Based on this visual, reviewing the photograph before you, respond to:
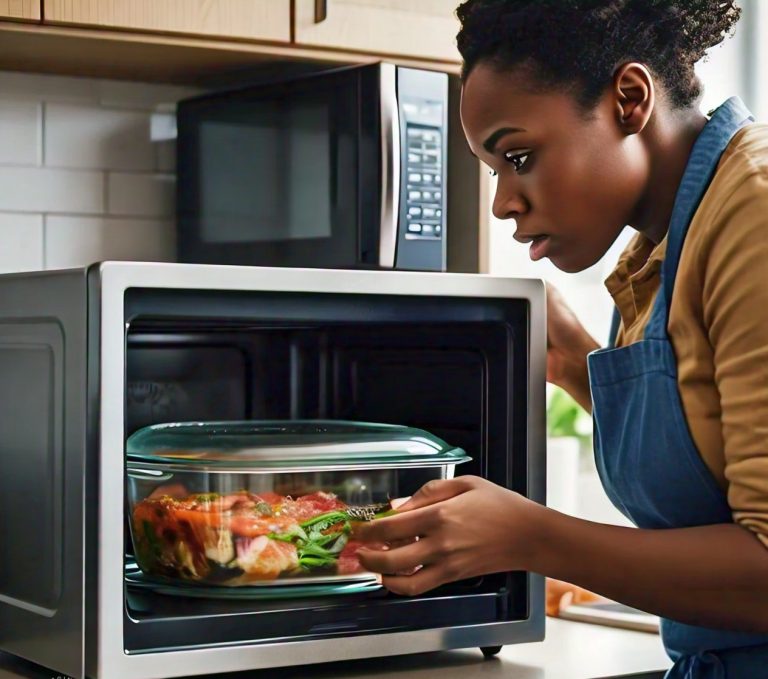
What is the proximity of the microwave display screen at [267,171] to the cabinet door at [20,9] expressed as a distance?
0.27 m

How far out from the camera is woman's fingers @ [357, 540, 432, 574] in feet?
3.08

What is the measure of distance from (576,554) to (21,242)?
84 cm

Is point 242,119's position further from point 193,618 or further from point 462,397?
point 193,618

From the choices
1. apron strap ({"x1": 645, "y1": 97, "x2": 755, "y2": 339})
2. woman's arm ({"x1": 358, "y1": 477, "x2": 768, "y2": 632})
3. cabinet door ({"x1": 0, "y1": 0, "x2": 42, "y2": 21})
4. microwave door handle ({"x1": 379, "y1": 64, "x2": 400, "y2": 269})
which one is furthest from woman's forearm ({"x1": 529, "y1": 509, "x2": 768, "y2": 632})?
cabinet door ({"x1": 0, "y1": 0, "x2": 42, "y2": 21})

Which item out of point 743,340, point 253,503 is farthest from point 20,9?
point 743,340

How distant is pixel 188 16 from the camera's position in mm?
1219

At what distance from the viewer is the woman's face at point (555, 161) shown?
3.18 ft

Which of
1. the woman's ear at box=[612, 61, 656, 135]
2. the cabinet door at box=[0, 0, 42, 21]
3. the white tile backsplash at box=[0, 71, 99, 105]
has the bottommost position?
the woman's ear at box=[612, 61, 656, 135]

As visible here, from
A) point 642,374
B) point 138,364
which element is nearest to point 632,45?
point 642,374

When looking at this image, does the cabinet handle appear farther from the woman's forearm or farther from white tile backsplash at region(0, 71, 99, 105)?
the woman's forearm

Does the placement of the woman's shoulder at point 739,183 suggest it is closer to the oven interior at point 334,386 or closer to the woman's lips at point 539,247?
the woman's lips at point 539,247

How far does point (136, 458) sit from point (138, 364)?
0.30 metres

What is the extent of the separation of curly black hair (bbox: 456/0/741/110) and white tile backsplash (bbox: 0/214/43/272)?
0.67 m

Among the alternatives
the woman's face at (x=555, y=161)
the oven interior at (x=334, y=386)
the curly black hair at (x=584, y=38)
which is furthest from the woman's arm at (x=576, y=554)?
the curly black hair at (x=584, y=38)
